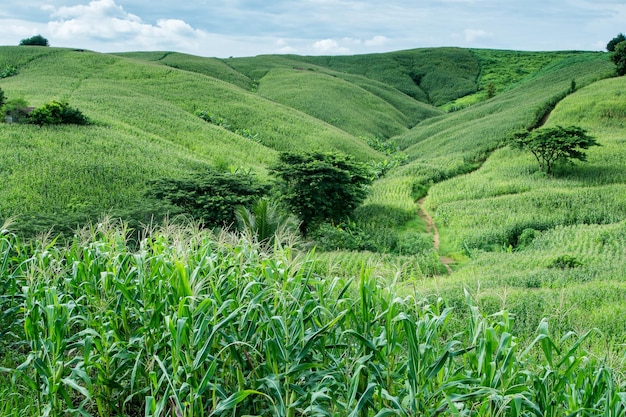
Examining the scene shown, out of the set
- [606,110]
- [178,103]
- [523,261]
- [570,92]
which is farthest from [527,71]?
[523,261]

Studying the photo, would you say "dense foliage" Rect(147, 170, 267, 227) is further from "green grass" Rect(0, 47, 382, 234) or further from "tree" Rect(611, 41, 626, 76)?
"tree" Rect(611, 41, 626, 76)

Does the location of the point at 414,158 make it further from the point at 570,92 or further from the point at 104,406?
the point at 104,406

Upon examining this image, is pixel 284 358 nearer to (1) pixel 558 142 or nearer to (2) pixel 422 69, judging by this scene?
(1) pixel 558 142

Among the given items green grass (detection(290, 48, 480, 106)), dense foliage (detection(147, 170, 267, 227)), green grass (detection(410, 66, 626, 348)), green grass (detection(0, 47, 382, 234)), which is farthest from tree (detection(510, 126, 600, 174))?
green grass (detection(290, 48, 480, 106))

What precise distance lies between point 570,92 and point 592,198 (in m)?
27.7

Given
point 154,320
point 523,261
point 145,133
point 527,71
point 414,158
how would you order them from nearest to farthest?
point 154,320
point 523,261
point 145,133
point 414,158
point 527,71

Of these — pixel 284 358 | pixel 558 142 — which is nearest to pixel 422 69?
pixel 558 142

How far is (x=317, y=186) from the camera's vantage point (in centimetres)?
1894

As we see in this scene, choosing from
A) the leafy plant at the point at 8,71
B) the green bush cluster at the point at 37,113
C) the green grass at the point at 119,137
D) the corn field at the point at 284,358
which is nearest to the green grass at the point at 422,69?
the green grass at the point at 119,137

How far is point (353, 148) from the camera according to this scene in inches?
1609

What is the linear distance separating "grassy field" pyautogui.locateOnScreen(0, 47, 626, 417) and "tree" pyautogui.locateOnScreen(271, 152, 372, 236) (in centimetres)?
124

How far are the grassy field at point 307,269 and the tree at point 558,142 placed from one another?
94 cm

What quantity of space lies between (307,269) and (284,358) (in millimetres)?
3633

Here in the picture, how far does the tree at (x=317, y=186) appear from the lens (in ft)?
62.6
